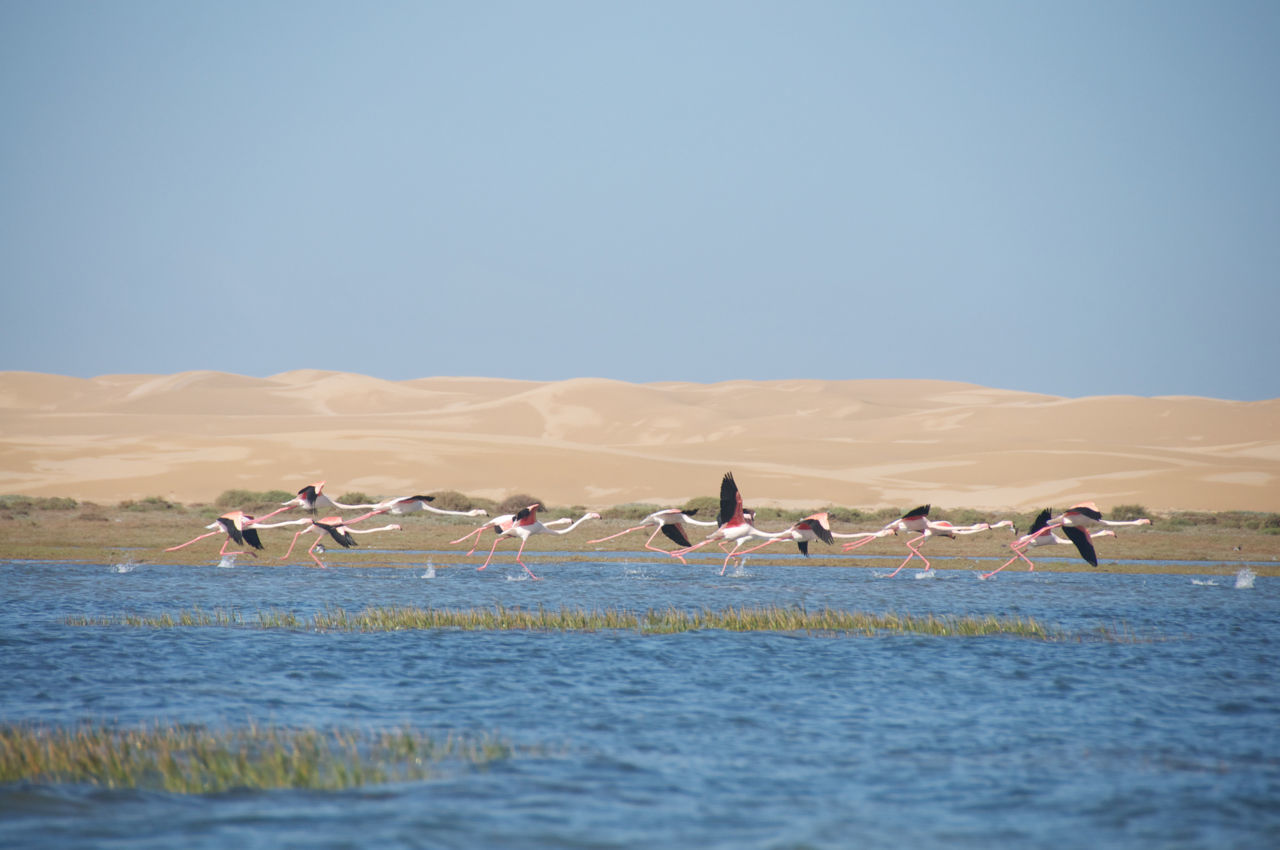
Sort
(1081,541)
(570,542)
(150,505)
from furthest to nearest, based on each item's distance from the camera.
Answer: (150,505) < (570,542) < (1081,541)

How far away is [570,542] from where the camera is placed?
133ft

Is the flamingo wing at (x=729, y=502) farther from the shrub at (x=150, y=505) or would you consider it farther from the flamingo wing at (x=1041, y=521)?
the shrub at (x=150, y=505)

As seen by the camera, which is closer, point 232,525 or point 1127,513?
point 232,525

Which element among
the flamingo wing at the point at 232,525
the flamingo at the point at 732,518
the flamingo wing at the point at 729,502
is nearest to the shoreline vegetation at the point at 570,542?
the flamingo wing at the point at 232,525

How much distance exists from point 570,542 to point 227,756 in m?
29.4

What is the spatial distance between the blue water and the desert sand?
4259cm

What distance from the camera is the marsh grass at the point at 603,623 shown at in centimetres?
1995

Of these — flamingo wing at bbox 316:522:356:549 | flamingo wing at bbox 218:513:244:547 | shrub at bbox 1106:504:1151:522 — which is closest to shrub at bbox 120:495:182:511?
flamingo wing at bbox 316:522:356:549

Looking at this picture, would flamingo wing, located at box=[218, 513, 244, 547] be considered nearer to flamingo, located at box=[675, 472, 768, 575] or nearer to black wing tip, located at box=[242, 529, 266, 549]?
black wing tip, located at box=[242, 529, 266, 549]

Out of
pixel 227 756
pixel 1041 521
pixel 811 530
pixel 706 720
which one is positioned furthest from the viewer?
pixel 1041 521

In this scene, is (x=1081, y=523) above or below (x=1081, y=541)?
above

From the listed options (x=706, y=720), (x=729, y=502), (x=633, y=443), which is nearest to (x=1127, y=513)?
(x=729, y=502)

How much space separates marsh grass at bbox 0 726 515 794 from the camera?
1070 centimetres

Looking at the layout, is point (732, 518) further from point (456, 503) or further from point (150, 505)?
point (150, 505)
